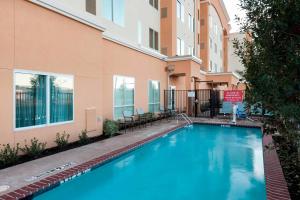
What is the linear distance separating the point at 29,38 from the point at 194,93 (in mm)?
11581

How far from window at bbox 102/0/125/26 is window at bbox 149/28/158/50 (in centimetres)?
368

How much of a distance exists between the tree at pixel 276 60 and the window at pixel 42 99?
5.64 meters

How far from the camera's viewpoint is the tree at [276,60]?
308 cm

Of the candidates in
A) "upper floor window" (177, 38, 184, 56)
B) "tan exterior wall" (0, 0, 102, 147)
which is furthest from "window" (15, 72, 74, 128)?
"upper floor window" (177, 38, 184, 56)

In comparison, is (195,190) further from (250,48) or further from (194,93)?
(194,93)

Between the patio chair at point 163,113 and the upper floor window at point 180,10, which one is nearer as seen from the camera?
the patio chair at point 163,113

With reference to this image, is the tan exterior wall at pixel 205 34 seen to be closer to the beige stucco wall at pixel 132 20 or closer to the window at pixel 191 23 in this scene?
the window at pixel 191 23

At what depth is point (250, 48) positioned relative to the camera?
3.96m

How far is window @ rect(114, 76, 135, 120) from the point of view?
11.4 m

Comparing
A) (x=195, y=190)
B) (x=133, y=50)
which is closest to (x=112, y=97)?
(x=133, y=50)

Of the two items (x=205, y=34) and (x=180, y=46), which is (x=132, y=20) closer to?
(x=180, y=46)

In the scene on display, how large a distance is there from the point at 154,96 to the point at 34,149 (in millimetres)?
9536

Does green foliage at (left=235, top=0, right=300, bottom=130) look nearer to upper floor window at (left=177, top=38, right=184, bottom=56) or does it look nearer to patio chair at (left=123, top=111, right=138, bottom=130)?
patio chair at (left=123, top=111, right=138, bottom=130)

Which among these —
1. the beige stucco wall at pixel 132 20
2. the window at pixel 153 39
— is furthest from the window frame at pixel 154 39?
the beige stucco wall at pixel 132 20
